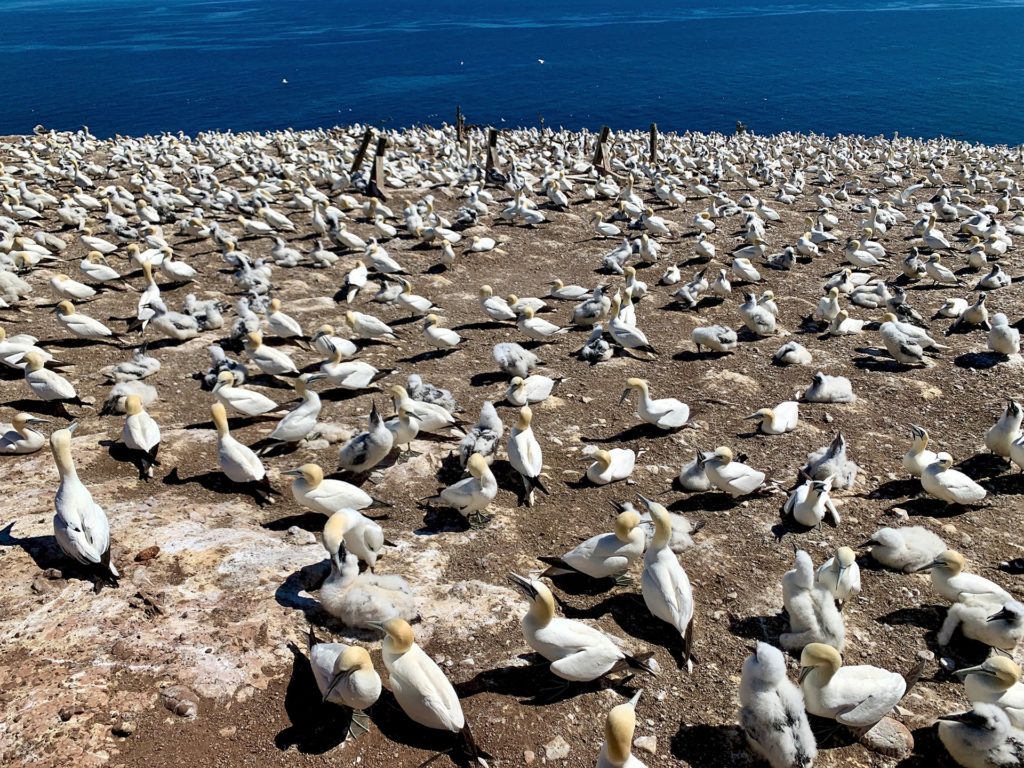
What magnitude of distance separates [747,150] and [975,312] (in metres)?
25.3

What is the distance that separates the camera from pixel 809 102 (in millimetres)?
75625

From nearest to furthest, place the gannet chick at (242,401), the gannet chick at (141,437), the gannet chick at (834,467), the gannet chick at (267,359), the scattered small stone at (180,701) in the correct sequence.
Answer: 1. the scattered small stone at (180,701)
2. the gannet chick at (141,437)
3. the gannet chick at (834,467)
4. the gannet chick at (242,401)
5. the gannet chick at (267,359)

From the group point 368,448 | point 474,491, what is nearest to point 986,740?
point 474,491

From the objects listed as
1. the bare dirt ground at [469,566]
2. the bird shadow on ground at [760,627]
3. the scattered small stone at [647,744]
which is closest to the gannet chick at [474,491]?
the bare dirt ground at [469,566]

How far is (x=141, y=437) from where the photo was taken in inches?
330

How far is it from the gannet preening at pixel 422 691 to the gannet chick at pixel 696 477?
14.5ft

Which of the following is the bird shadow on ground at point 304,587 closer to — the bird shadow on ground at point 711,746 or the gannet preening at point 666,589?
the gannet preening at point 666,589

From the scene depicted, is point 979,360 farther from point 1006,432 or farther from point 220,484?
point 220,484

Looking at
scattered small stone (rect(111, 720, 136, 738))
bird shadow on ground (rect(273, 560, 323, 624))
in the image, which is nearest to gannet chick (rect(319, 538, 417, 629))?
bird shadow on ground (rect(273, 560, 323, 624))

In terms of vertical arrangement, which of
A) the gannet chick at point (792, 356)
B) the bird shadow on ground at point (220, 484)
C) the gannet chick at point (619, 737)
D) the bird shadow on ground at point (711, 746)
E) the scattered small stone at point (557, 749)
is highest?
the gannet chick at point (619, 737)

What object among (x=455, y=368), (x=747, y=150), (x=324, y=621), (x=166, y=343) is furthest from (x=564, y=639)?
(x=747, y=150)

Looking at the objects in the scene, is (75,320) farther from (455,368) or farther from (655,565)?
(655,565)

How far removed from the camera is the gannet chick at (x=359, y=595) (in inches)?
234

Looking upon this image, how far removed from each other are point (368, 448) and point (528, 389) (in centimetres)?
319
